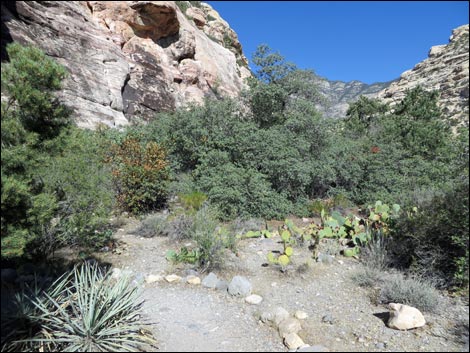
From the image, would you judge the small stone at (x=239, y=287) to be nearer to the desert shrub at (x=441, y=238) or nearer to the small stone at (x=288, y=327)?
the small stone at (x=288, y=327)

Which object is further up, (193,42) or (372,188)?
(193,42)

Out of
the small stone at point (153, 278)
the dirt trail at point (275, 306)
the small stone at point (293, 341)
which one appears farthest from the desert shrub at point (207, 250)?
the small stone at point (293, 341)

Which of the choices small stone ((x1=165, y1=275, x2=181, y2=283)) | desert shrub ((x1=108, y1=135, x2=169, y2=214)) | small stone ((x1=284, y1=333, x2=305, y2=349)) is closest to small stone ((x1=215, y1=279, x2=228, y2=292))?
small stone ((x1=165, y1=275, x2=181, y2=283))

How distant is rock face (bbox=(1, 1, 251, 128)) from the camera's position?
→ 40.2 ft

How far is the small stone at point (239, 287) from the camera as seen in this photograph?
14.2ft

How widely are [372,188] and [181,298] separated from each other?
7.97 meters

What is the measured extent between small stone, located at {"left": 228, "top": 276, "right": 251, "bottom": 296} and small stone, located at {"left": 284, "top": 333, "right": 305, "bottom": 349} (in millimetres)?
1169

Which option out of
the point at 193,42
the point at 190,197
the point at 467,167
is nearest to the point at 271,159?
the point at 190,197

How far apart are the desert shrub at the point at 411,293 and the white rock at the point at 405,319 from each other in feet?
1.42

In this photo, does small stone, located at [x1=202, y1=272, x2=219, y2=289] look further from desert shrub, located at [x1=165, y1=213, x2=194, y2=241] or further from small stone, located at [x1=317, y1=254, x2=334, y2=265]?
small stone, located at [x1=317, y1=254, x2=334, y2=265]

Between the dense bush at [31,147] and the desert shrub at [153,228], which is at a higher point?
the dense bush at [31,147]

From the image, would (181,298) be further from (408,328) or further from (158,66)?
(158,66)

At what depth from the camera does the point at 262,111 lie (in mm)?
12227

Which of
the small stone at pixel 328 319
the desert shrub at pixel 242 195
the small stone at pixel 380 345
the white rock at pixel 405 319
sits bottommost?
the small stone at pixel 328 319
